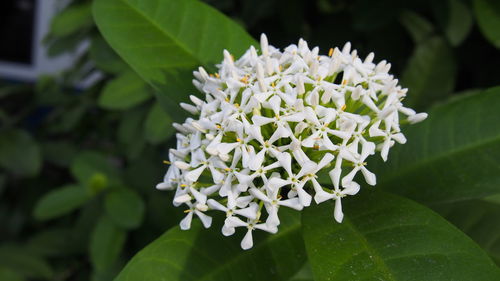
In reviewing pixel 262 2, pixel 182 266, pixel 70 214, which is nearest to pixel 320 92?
pixel 182 266

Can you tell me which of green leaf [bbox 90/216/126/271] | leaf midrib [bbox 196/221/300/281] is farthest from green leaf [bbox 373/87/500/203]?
green leaf [bbox 90/216/126/271]

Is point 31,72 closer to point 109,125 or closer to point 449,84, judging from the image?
point 109,125

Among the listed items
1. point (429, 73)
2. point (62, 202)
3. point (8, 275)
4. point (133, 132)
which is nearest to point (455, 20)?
point (429, 73)

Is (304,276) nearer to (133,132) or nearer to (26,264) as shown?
(133,132)

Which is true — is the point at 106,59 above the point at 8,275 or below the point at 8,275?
above

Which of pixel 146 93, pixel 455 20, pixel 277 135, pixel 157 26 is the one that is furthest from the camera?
pixel 146 93

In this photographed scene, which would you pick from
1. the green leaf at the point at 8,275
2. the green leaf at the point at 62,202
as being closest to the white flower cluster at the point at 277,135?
the green leaf at the point at 62,202

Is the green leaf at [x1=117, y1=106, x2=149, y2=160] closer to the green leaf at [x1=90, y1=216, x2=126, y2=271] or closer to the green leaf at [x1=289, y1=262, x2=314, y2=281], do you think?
the green leaf at [x1=90, y1=216, x2=126, y2=271]
